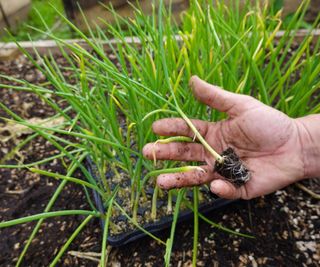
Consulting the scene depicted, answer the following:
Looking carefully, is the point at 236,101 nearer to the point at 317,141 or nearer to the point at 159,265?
the point at 317,141

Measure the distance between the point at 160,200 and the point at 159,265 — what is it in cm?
17

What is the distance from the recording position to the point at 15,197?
43.4 inches

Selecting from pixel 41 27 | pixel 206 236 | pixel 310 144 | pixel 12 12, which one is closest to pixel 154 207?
pixel 206 236

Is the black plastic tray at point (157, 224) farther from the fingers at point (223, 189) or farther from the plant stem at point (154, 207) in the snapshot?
the fingers at point (223, 189)

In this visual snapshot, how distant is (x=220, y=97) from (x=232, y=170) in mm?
172

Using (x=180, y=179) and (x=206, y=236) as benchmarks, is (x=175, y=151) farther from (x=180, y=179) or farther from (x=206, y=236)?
(x=206, y=236)

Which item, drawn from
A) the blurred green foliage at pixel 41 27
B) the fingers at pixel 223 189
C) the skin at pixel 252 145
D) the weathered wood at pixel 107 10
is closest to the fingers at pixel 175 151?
the skin at pixel 252 145

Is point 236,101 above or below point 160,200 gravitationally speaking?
above

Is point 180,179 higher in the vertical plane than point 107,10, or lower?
lower

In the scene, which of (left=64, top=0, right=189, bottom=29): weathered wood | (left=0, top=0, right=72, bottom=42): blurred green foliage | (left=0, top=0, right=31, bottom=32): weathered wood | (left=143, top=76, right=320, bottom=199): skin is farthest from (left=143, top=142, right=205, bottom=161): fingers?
(left=0, top=0, right=31, bottom=32): weathered wood

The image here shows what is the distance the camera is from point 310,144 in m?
0.79

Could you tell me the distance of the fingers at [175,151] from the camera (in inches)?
29.5

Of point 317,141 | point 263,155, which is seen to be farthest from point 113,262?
point 317,141

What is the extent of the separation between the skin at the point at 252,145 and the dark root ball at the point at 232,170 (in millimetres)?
21
